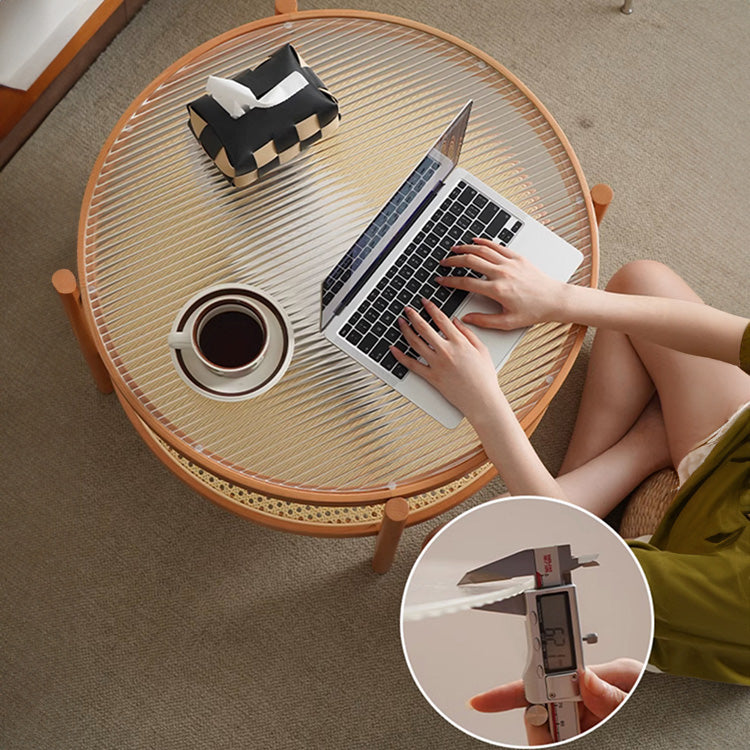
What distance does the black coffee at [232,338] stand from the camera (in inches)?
46.0

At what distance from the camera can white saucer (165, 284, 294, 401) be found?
1162 millimetres

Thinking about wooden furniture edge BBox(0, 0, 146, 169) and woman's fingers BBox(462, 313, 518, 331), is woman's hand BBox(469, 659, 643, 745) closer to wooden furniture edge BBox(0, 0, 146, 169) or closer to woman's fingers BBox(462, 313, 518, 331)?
woman's fingers BBox(462, 313, 518, 331)

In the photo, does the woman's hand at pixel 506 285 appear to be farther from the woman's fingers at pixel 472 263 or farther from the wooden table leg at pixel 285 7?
the wooden table leg at pixel 285 7

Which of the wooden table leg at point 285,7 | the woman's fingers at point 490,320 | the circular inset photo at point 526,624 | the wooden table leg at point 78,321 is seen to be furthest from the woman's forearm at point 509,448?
the wooden table leg at point 285,7

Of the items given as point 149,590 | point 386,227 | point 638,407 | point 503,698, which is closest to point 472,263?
point 386,227

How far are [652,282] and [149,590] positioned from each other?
0.99 meters

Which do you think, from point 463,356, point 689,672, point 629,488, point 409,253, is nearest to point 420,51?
point 409,253

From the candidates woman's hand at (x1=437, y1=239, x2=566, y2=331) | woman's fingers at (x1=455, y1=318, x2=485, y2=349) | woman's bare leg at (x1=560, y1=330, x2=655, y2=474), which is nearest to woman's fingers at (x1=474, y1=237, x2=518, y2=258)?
woman's hand at (x1=437, y1=239, x2=566, y2=331)

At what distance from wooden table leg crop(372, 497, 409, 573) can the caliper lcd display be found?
35 centimetres

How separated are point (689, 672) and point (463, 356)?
57cm

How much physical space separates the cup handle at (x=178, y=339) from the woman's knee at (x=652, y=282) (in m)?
0.77

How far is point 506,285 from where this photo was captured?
1.20m

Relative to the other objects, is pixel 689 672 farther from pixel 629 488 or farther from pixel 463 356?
pixel 463 356

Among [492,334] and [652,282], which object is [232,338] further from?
[652,282]
